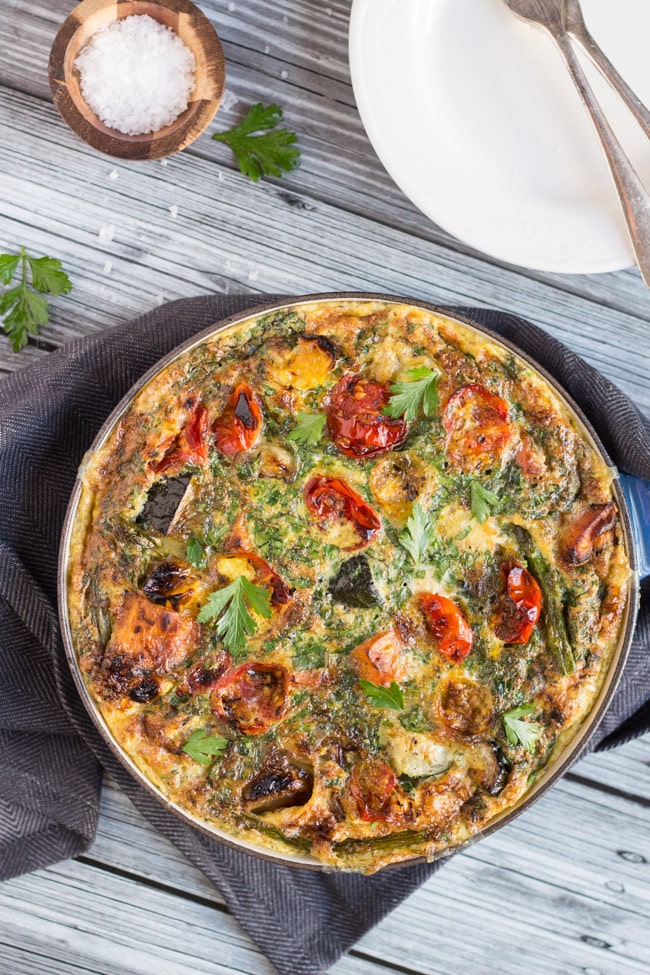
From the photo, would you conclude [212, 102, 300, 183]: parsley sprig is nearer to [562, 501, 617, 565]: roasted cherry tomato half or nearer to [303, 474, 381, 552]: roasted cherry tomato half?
[303, 474, 381, 552]: roasted cherry tomato half

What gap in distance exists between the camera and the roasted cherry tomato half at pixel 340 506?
303 cm

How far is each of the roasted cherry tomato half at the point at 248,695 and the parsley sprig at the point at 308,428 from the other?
2.48 feet

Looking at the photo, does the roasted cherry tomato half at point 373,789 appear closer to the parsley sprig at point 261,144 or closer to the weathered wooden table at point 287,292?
the weathered wooden table at point 287,292

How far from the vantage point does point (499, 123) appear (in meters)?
3.66

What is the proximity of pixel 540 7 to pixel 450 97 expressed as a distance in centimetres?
44

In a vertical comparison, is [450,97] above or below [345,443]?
above

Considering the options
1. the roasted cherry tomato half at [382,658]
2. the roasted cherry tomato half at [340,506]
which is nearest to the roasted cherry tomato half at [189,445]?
the roasted cherry tomato half at [340,506]

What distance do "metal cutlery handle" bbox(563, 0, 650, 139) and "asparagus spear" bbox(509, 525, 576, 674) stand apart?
165 centimetres

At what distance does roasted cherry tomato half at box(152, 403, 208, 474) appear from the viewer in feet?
9.90

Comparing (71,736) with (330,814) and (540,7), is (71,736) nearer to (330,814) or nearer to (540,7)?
(330,814)

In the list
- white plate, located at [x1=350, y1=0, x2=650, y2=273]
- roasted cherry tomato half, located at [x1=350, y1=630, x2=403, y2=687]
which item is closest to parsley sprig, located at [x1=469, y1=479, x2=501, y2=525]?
roasted cherry tomato half, located at [x1=350, y1=630, x2=403, y2=687]

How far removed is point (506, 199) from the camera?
141 inches

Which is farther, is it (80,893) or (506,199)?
(80,893)

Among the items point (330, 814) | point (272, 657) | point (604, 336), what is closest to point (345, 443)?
point (272, 657)
